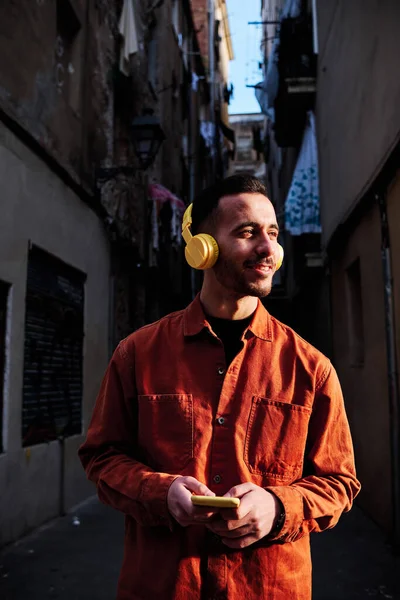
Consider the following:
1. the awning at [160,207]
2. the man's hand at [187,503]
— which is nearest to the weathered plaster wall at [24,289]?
the awning at [160,207]

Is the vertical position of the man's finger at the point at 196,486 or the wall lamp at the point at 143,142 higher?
the wall lamp at the point at 143,142

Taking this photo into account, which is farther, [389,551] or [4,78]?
[4,78]

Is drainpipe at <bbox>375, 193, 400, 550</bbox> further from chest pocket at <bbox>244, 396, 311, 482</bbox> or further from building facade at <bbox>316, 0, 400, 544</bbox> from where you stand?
chest pocket at <bbox>244, 396, 311, 482</bbox>

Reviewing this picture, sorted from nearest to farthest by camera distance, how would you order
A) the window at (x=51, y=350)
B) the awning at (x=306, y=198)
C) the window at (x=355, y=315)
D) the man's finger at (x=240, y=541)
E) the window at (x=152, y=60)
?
the man's finger at (x=240, y=541)
the window at (x=51, y=350)
the window at (x=355, y=315)
the awning at (x=306, y=198)
the window at (x=152, y=60)

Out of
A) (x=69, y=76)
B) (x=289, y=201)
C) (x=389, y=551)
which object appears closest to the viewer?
(x=389, y=551)

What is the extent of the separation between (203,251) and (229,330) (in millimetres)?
324

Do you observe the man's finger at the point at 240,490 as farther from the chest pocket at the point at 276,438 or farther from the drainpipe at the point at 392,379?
the drainpipe at the point at 392,379

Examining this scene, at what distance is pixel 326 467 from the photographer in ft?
6.14

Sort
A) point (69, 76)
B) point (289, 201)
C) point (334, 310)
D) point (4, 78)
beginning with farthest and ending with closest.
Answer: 1. point (289, 201)
2. point (334, 310)
3. point (69, 76)
4. point (4, 78)

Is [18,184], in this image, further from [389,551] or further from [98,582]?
[389,551]

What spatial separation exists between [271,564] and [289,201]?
437 inches

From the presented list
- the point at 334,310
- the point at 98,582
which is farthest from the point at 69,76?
the point at 98,582

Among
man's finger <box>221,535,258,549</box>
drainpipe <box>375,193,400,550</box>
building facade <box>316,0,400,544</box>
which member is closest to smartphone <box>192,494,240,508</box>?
man's finger <box>221,535,258,549</box>

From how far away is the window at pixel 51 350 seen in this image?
24.0 feet
